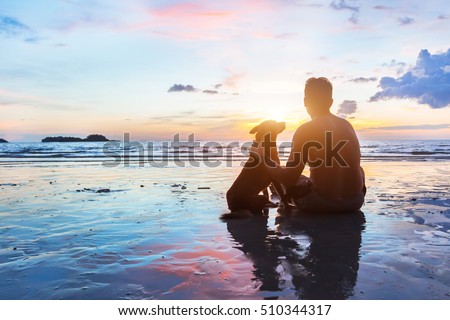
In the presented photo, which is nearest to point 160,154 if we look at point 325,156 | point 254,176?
point 254,176

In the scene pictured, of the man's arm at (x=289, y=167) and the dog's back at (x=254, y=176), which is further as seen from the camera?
the dog's back at (x=254, y=176)

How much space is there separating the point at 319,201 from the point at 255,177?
3.68ft

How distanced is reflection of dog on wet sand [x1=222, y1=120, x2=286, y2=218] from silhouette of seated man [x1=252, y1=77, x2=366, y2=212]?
452 millimetres

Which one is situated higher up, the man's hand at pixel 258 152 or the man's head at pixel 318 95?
the man's head at pixel 318 95

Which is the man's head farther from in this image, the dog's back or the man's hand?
the man's hand

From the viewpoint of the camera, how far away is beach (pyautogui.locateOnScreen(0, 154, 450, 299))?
3.15 m

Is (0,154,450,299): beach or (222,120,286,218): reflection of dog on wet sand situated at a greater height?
(222,120,286,218): reflection of dog on wet sand

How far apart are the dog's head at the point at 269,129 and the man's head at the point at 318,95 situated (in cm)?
67

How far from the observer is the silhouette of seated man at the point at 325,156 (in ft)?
18.8

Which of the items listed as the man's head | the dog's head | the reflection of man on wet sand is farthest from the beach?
the man's head

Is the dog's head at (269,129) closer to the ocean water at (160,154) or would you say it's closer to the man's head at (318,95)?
the man's head at (318,95)

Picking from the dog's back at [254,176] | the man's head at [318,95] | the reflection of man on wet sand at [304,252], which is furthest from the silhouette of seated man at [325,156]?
the dog's back at [254,176]
